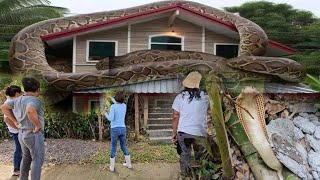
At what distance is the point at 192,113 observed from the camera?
4.03 m

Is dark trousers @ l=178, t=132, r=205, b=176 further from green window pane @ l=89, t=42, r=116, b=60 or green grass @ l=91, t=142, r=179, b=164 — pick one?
green window pane @ l=89, t=42, r=116, b=60

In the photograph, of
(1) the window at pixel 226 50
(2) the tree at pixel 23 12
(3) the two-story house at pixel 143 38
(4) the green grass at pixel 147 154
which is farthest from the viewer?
(2) the tree at pixel 23 12

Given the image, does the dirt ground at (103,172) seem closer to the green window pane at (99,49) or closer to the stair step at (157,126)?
the stair step at (157,126)

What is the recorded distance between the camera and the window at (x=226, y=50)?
1132 centimetres

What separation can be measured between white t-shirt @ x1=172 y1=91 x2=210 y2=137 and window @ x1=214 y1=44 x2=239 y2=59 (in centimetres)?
731

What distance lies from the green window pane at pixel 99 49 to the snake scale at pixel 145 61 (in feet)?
3.01

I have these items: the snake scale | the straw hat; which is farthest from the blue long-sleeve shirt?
the snake scale

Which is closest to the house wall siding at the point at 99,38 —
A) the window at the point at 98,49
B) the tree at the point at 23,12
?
the window at the point at 98,49

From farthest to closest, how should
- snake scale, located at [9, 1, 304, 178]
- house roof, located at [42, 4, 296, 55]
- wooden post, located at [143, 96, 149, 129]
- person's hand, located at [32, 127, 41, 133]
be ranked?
Result: house roof, located at [42, 4, 296, 55] → wooden post, located at [143, 96, 149, 129] → snake scale, located at [9, 1, 304, 178] → person's hand, located at [32, 127, 41, 133]

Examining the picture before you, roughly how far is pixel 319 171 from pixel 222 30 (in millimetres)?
7631

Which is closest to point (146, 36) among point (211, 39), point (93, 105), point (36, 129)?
point (211, 39)

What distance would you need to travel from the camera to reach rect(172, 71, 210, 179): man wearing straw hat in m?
4.04

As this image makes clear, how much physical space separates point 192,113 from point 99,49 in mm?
7673

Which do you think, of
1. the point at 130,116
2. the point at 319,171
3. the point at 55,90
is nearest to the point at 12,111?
the point at 319,171
